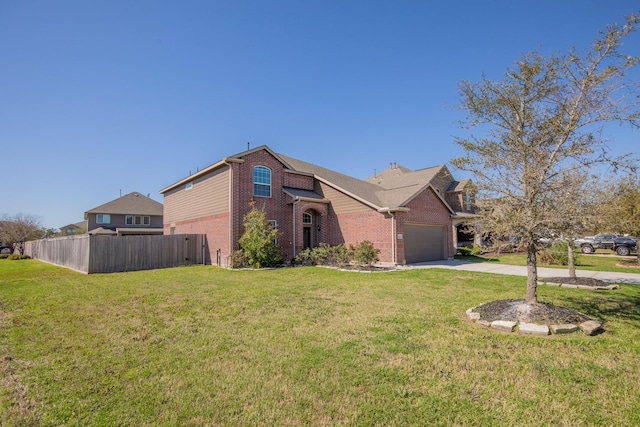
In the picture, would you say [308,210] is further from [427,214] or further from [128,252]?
[128,252]

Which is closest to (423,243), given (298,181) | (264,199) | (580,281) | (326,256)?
(326,256)

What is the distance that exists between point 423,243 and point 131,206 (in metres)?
35.4

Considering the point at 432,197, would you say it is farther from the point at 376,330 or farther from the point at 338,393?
the point at 338,393

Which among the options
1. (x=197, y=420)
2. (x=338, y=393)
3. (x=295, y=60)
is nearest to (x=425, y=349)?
(x=338, y=393)

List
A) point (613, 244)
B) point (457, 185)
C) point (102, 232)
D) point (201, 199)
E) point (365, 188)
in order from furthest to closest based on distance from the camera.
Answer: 1. point (102, 232)
2. point (457, 185)
3. point (613, 244)
4. point (365, 188)
5. point (201, 199)

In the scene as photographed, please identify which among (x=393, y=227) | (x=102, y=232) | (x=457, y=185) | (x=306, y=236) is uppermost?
(x=457, y=185)

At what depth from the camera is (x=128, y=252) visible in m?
16.2

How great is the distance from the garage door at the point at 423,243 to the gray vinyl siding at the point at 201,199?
34.0ft

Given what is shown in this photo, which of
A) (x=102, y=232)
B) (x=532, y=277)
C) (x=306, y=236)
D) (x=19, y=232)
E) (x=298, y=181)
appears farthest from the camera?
(x=19, y=232)

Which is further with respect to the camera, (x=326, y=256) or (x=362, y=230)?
(x=362, y=230)

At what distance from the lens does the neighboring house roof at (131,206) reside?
36438 mm

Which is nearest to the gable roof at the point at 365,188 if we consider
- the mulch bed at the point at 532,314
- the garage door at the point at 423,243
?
the garage door at the point at 423,243

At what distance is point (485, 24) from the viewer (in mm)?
10188

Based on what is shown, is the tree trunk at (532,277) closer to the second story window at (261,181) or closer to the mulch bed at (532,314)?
the mulch bed at (532,314)
